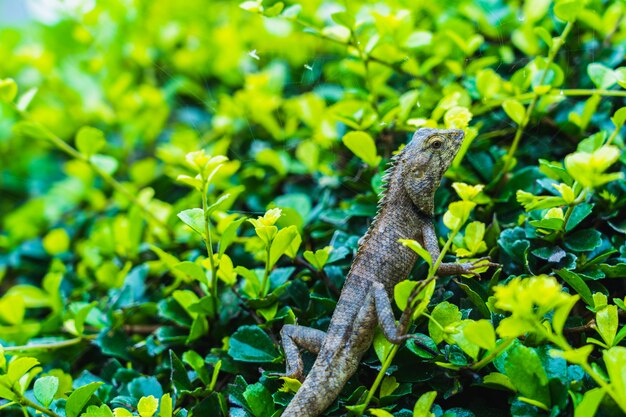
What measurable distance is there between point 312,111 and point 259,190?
495mm

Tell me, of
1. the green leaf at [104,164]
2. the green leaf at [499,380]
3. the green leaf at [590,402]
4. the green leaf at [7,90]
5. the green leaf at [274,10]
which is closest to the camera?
the green leaf at [590,402]

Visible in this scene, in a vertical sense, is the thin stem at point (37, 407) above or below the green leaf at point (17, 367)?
below

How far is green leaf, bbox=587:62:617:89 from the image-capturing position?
2238mm

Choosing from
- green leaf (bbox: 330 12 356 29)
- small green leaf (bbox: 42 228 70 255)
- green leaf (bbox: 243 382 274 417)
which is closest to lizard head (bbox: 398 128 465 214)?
green leaf (bbox: 330 12 356 29)

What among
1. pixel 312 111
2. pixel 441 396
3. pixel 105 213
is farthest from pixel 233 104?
pixel 441 396

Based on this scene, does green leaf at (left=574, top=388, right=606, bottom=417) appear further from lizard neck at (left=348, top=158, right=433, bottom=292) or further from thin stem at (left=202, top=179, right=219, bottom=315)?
thin stem at (left=202, top=179, right=219, bottom=315)

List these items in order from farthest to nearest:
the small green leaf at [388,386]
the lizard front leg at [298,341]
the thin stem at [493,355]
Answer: the lizard front leg at [298,341] < the small green leaf at [388,386] < the thin stem at [493,355]

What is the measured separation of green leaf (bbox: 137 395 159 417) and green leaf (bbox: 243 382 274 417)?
0.95 feet

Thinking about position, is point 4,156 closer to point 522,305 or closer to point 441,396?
point 441,396

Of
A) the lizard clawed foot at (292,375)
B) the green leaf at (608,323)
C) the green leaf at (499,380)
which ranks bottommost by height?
the lizard clawed foot at (292,375)

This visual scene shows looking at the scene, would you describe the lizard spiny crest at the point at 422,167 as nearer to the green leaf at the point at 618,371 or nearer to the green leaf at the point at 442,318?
the green leaf at the point at 442,318

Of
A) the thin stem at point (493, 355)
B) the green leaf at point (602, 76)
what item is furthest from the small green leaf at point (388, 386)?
the green leaf at point (602, 76)

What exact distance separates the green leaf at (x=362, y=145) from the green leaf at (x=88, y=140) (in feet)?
4.32

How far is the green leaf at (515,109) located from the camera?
7.43 feet
